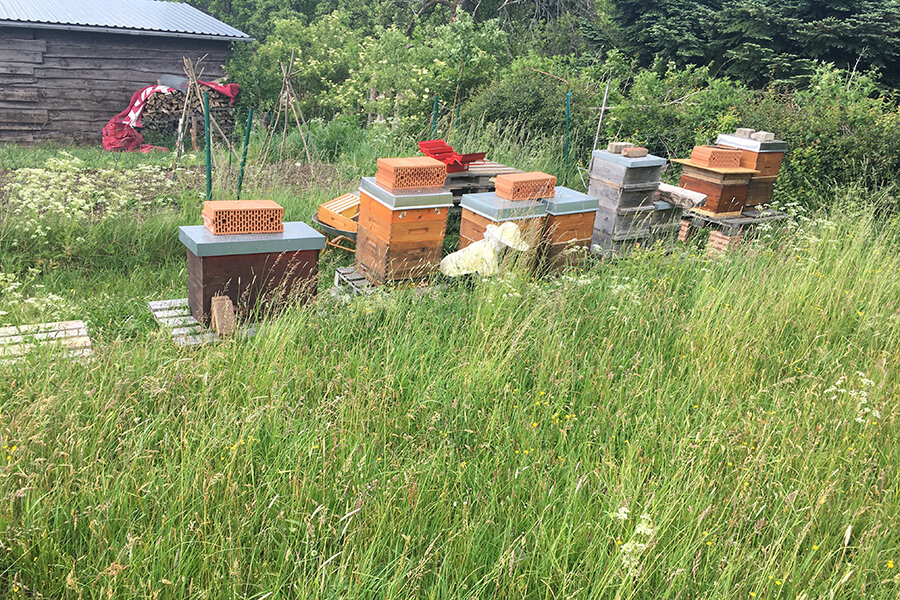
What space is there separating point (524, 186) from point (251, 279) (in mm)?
2422

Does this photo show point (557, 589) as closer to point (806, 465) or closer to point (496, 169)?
Answer: point (806, 465)

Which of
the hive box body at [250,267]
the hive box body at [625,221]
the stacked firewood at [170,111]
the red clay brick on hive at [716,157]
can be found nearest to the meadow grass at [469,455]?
the hive box body at [250,267]

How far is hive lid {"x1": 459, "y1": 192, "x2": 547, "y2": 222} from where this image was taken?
5.49m

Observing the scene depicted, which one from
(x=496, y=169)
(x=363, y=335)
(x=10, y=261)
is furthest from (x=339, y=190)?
(x=363, y=335)

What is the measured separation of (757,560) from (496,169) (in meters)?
5.40

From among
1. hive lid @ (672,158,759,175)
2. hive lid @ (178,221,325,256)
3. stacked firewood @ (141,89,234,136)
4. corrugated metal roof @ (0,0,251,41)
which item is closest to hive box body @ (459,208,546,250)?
hive lid @ (178,221,325,256)

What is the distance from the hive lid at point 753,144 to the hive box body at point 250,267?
5117mm

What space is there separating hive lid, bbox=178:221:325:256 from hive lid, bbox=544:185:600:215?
2.22 m

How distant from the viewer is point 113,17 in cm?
1526

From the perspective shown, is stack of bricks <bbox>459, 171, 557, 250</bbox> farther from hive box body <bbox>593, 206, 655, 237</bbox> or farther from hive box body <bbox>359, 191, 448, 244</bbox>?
hive box body <bbox>593, 206, 655, 237</bbox>

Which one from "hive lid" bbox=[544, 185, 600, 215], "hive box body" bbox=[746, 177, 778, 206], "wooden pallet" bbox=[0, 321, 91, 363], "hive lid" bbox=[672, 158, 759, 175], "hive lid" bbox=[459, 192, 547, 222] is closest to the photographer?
"wooden pallet" bbox=[0, 321, 91, 363]

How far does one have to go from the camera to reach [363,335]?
440 cm

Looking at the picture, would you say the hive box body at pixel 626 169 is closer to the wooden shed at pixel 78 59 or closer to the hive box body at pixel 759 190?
the hive box body at pixel 759 190

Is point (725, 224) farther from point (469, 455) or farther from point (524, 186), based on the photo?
point (469, 455)
